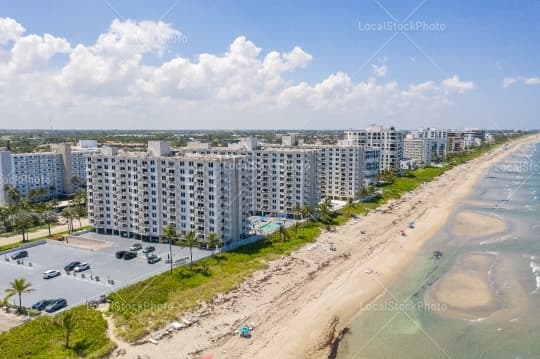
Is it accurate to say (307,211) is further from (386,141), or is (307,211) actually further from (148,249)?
(386,141)

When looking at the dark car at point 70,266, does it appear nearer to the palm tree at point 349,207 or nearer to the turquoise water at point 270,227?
the turquoise water at point 270,227

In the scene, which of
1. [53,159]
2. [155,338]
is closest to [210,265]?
[155,338]

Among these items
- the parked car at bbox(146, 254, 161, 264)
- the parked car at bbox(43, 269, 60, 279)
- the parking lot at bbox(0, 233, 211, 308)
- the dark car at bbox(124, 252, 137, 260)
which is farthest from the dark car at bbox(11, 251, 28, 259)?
the parked car at bbox(146, 254, 161, 264)

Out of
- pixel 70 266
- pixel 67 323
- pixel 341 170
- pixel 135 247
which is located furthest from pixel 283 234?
pixel 341 170

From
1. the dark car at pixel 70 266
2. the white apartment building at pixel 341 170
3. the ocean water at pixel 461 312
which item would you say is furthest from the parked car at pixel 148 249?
the white apartment building at pixel 341 170

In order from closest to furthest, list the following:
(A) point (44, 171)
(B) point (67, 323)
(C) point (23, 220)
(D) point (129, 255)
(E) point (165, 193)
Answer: (B) point (67, 323) → (D) point (129, 255) → (E) point (165, 193) → (C) point (23, 220) → (A) point (44, 171)
